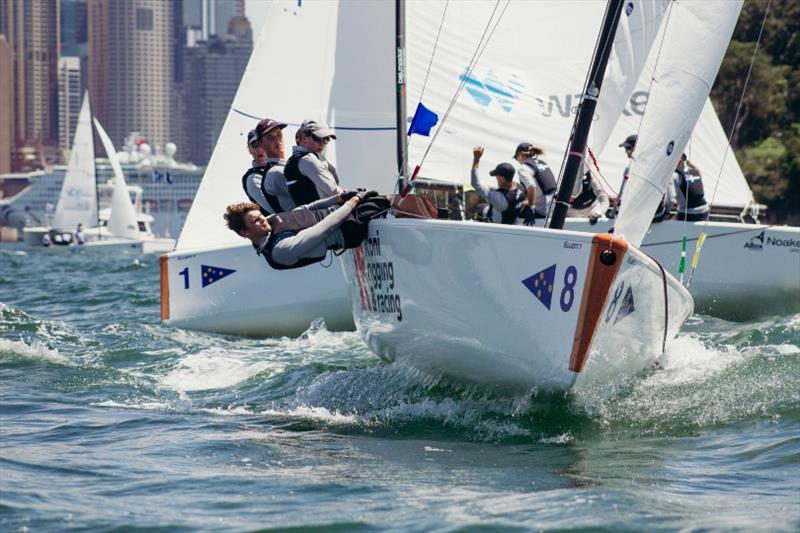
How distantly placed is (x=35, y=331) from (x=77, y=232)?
3973 centimetres

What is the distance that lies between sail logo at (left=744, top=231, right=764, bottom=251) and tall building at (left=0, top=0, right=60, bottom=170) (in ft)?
518

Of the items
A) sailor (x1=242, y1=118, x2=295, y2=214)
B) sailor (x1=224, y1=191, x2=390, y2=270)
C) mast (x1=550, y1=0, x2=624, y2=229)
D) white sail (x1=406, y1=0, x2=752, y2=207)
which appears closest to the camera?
mast (x1=550, y1=0, x2=624, y2=229)

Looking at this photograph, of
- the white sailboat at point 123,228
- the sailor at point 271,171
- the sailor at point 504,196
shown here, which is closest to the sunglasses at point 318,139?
the sailor at point 271,171

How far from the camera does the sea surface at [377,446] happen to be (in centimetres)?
477

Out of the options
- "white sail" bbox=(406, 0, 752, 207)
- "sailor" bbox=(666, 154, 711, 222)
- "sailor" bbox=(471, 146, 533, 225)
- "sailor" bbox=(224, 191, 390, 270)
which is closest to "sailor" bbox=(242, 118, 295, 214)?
"sailor" bbox=(224, 191, 390, 270)

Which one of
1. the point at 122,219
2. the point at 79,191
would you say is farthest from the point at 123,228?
the point at 79,191

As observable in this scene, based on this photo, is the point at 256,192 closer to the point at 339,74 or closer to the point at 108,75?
the point at 339,74

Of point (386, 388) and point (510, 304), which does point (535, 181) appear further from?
point (510, 304)

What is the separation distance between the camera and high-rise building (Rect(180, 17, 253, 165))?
525 feet

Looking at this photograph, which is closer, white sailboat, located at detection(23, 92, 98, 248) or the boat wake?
the boat wake

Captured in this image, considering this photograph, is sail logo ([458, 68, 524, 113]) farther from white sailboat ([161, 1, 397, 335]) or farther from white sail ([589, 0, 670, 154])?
white sail ([589, 0, 670, 154])

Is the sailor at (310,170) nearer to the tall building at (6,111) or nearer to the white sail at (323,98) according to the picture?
the white sail at (323,98)

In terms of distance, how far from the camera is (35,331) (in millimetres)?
11141

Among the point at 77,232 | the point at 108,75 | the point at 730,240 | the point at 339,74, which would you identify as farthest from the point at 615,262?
the point at 108,75
